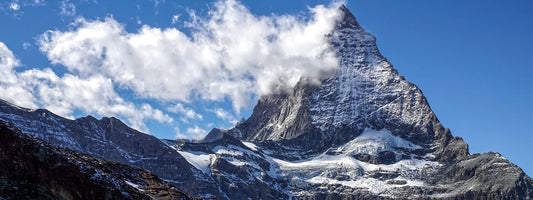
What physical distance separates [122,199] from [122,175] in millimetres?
19281

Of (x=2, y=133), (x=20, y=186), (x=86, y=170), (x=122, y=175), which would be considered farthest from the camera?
(x=122, y=175)

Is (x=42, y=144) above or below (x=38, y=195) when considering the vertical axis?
above

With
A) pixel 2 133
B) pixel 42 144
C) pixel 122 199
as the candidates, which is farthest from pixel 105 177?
pixel 2 133

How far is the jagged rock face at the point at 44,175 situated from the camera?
73688 mm

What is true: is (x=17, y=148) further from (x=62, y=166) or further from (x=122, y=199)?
(x=122, y=199)

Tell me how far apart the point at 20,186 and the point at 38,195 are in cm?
222

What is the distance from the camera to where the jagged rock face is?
7369cm

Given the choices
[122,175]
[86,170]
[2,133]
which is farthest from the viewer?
[122,175]

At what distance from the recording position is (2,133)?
78.3 meters

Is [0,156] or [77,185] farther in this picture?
[77,185]

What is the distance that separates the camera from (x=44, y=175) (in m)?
77.9

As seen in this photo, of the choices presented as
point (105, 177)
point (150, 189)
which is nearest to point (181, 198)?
point (150, 189)

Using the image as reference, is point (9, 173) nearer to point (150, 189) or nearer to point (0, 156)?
point (0, 156)

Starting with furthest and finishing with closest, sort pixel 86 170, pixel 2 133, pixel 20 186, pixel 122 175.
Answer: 1. pixel 122 175
2. pixel 86 170
3. pixel 2 133
4. pixel 20 186
